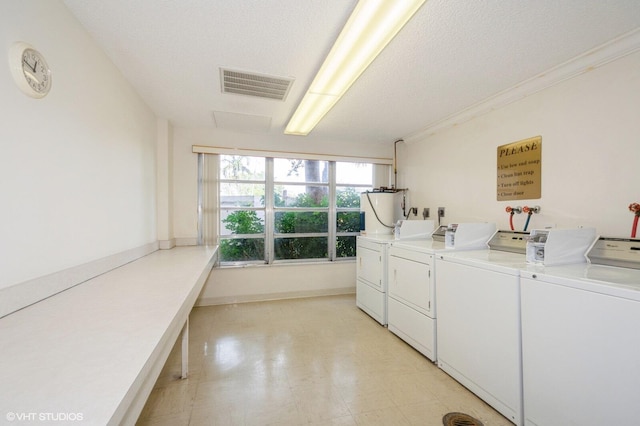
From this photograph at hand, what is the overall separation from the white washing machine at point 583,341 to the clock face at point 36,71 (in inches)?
117

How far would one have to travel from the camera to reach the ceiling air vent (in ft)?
7.81

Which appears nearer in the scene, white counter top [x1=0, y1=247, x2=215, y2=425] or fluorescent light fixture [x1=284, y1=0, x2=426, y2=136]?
white counter top [x1=0, y1=247, x2=215, y2=425]

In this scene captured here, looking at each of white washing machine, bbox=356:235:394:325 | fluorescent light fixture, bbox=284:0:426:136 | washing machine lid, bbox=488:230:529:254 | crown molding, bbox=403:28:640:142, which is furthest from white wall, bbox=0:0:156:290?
crown molding, bbox=403:28:640:142

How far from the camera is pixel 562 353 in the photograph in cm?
146

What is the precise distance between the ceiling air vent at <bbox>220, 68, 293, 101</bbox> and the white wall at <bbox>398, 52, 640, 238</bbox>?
7.46ft

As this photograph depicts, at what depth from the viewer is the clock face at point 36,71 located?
1.31 m

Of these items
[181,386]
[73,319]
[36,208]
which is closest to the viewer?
[73,319]

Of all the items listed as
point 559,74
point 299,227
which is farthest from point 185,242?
point 559,74

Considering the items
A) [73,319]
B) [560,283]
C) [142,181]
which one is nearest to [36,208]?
[73,319]

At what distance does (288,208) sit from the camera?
14.3ft

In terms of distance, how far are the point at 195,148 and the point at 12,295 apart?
293 cm

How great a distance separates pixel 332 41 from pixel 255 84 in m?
0.96

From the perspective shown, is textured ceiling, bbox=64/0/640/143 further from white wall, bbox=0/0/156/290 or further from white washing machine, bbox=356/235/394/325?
white washing machine, bbox=356/235/394/325

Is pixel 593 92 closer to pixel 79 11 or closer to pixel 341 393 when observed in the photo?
pixel 341 393
